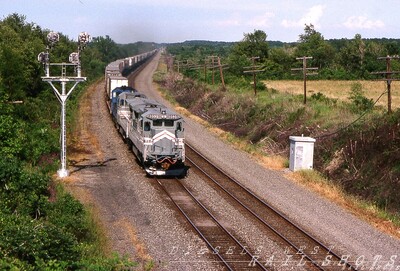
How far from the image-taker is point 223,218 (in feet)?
62.7

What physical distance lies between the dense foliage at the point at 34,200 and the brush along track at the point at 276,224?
19.3 feet

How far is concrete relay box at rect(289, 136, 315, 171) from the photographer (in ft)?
87.9

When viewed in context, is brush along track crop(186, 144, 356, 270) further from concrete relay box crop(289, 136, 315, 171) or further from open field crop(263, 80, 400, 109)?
open field crop(263, 80, 400, 109)

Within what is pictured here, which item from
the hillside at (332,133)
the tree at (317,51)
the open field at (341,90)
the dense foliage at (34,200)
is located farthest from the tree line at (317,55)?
the dense foliage at (34,200)

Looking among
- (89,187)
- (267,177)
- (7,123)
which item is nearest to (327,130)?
(267,177)

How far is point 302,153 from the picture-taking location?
26797 millimetres

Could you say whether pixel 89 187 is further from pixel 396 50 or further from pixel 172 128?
pixel 396 50

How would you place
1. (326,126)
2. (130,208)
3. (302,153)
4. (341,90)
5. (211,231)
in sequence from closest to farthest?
(211,231), (130,208), (302,153), (326,126), (341,90)

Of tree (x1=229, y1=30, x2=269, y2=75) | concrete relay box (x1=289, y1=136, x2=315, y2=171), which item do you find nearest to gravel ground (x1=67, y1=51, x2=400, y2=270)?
concrete relay box (x1=289, y1=136, x2=315, y2=171)

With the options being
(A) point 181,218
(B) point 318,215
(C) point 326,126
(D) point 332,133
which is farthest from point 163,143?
(C) point 326,126

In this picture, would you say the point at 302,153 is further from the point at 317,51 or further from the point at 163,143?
the point at 317,51

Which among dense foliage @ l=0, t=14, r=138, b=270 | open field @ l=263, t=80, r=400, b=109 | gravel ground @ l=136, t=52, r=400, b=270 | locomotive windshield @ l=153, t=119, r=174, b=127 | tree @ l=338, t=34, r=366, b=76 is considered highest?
tree @ l=338, t=34, r=366, b=76

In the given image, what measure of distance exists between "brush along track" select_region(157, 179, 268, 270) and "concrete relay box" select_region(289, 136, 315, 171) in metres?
6.49

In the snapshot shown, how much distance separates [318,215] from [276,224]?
2.24m
